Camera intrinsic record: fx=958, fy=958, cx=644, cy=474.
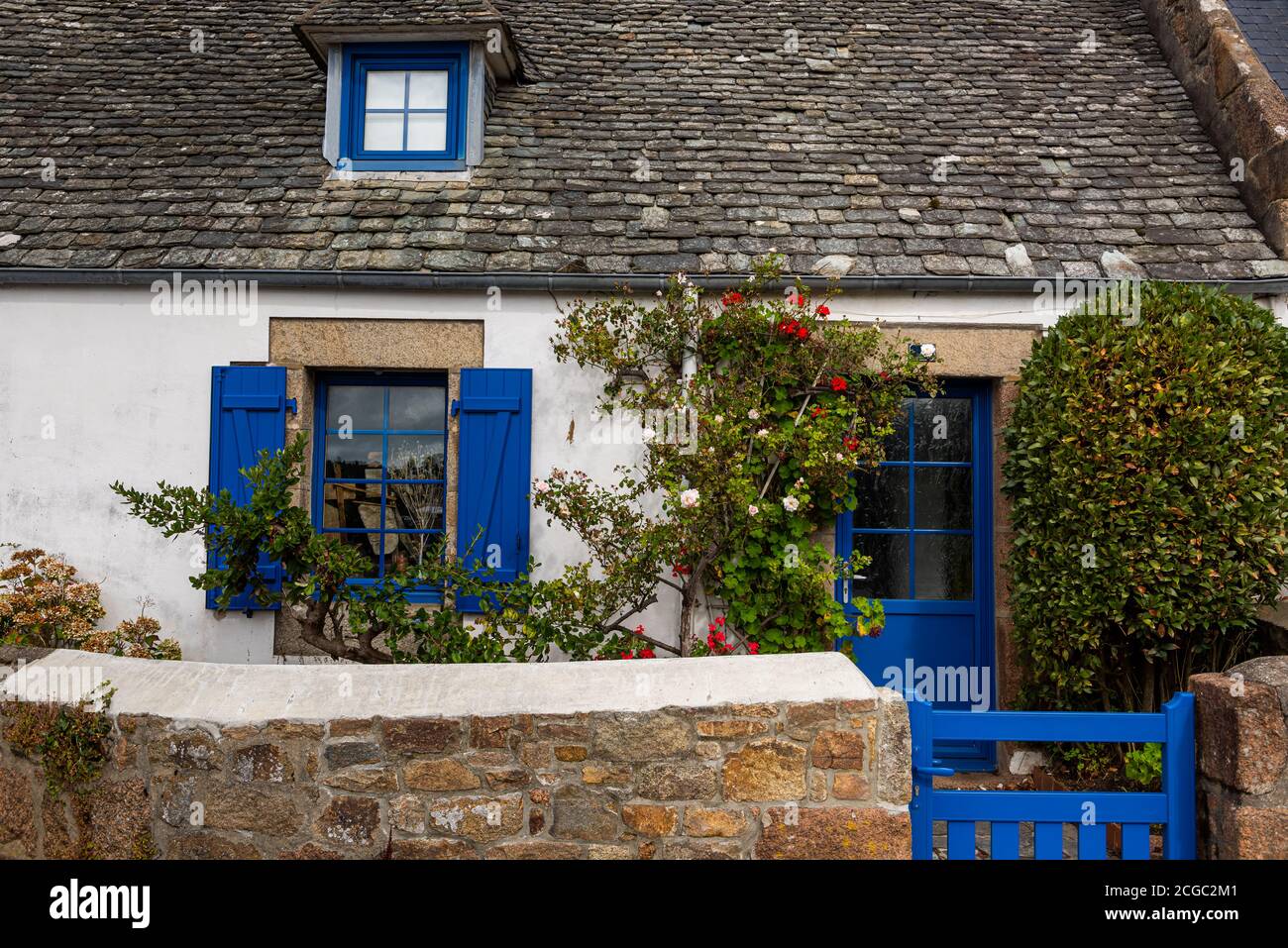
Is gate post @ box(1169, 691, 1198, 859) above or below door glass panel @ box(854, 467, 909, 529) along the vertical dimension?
below

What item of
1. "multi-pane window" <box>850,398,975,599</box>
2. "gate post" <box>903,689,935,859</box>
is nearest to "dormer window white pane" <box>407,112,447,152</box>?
"multi-pane window" <box>850,398,975,599</box>

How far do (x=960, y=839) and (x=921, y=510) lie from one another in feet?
9.23

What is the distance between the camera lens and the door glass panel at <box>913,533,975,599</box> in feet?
19.2

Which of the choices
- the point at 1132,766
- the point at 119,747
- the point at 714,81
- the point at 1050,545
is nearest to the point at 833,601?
the point at 1050,545

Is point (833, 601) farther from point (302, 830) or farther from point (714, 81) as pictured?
point (714, 81)

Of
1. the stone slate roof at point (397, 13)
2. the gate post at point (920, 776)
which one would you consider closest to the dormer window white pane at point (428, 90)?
the stone slate roof at point (397, 13)

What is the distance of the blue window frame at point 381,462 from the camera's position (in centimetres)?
589

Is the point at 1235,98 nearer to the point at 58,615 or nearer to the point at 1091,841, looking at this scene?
the point at 1091,841

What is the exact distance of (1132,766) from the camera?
4.66m

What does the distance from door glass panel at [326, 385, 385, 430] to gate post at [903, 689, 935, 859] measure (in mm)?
3865

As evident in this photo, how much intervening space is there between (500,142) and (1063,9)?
4951mm

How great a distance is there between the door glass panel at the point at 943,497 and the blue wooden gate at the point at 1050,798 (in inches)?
97.7

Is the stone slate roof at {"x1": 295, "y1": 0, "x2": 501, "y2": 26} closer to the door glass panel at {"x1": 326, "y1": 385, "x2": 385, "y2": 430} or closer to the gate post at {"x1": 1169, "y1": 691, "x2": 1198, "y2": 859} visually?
the door glass panel at {"x1": 326, "y1": 385, "x2": 385, "y2": 430}

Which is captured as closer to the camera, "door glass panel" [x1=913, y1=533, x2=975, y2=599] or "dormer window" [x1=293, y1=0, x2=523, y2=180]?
"door glass panel" [x1=913, y1=533, x2=975, y2=599]
